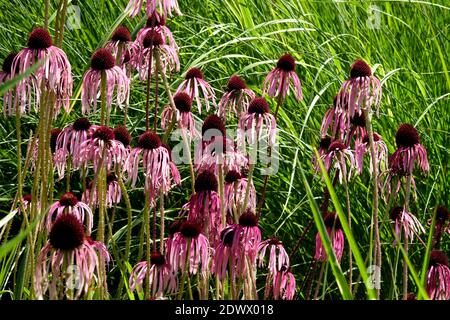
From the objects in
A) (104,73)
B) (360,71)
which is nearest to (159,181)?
(104,73)

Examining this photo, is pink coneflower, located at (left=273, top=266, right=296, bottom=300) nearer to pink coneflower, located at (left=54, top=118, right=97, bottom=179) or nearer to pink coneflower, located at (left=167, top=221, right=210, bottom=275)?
pink coneflower, located at (left=167, top=221, right=210, bottom=275)

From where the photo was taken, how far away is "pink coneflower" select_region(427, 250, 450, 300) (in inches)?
62.6

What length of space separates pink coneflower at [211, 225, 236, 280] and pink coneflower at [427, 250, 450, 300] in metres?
0.37

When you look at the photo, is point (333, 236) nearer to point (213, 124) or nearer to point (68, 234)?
point (213, 124)

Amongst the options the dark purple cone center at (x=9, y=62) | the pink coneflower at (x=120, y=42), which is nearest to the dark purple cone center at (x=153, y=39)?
the pink coneflower at (x=120, y=42)

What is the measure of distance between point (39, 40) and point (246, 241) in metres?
0.55

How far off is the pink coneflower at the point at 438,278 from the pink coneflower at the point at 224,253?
370mm

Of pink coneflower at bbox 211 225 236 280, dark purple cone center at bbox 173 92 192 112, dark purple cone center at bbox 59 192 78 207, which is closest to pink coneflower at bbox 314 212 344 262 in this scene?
pink coneflower at bbox 211 225 236 280

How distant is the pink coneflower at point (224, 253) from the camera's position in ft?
5.05

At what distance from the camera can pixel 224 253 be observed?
5.07 feet

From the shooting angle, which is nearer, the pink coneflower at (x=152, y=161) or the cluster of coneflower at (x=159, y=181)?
the cluster of coneflower at (x=159, y=181)

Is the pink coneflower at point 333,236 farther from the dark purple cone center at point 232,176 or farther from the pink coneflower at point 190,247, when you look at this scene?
the pink coneflower at point 190,247
